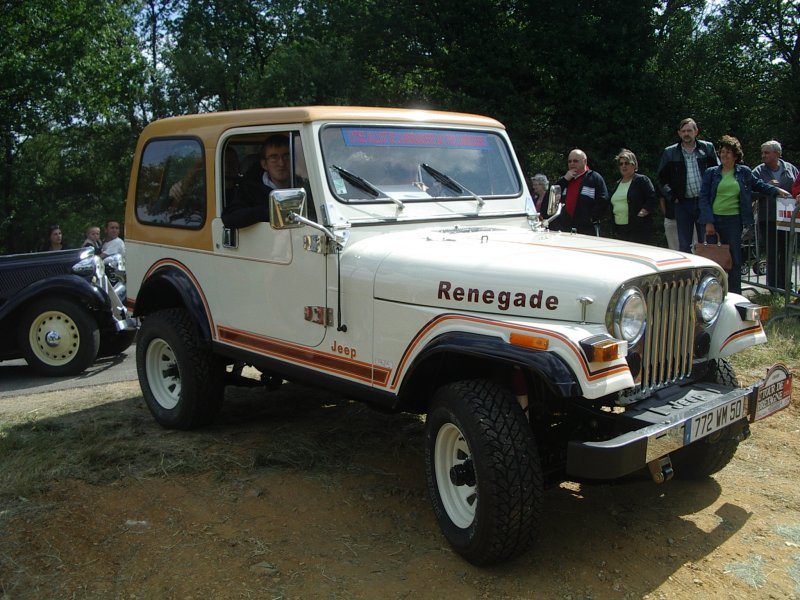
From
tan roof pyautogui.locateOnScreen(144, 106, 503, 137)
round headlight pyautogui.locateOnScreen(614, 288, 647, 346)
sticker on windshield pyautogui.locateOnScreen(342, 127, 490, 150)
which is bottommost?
round headlight pyautogui.locateOnScreen(614, 288, 647, 346)

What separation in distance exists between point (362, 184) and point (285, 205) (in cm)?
61

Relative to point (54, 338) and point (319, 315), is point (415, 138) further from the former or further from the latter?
point (54, 338)

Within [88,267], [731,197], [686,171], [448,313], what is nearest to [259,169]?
[448,313]

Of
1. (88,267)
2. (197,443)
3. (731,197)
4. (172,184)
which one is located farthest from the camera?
(88,267)

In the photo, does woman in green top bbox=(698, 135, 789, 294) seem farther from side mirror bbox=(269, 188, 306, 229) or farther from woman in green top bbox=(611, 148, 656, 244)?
side mirror bbox=(269, 188, 306, 229)

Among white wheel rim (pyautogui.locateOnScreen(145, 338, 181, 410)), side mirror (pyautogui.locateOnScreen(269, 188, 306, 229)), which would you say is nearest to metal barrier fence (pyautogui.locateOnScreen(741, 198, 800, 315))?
side mirror (pyautogui.locateOnScreen(269, 188, 306, 229))

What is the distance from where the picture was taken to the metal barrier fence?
300 inches

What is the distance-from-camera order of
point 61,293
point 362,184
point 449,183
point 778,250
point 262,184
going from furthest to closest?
1. point 778,250
2. point 61,293
3. point 262,184
4. point 449,183
5. point 362,184

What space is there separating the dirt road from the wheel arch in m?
0.70

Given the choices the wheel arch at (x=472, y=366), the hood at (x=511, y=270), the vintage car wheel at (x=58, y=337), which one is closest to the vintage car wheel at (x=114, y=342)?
the vintage car wheel at (x=58, y=337)

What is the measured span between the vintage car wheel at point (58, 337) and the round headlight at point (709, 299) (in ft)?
19.4

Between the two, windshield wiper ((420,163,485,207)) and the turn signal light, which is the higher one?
windshield wiper ((420,163,485,207))

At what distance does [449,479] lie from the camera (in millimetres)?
3555

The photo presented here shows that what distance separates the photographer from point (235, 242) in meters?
4.68
